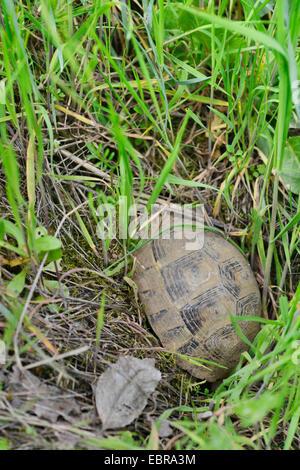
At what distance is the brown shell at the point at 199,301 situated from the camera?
145cm

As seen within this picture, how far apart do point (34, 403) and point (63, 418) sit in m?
0.08

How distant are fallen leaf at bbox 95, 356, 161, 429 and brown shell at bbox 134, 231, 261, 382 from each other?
28cm

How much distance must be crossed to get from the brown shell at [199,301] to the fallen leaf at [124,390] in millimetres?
284

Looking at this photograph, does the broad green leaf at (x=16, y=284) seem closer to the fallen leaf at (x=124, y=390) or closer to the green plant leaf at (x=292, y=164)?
the fallen leaf at (x=124, y=390)

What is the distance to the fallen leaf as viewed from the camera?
3.51ft

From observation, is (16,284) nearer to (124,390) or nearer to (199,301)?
(124,390)

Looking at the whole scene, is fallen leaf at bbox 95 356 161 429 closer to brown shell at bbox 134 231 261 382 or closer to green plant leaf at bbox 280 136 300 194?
brown shell at bbox 134 231 261 382

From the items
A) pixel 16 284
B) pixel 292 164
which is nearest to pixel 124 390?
pixel 16 284

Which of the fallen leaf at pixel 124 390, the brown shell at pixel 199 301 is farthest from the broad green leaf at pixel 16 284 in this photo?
the brown shell at pixel 199 301

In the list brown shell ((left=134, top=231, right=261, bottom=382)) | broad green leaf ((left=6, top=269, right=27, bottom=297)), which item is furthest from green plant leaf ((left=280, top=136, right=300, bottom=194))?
broad green leaf ((left=6, top=269, right=27, bottom=297))

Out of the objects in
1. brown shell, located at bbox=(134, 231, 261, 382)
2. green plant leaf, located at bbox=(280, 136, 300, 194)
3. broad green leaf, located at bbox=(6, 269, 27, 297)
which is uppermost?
green plant leaf, located at bbox=(280, 136, 300, 194)

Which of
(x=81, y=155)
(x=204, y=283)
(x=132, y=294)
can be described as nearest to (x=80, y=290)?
(x=132, y=294)

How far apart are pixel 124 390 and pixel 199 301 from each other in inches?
17.9

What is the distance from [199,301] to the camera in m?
1.45
